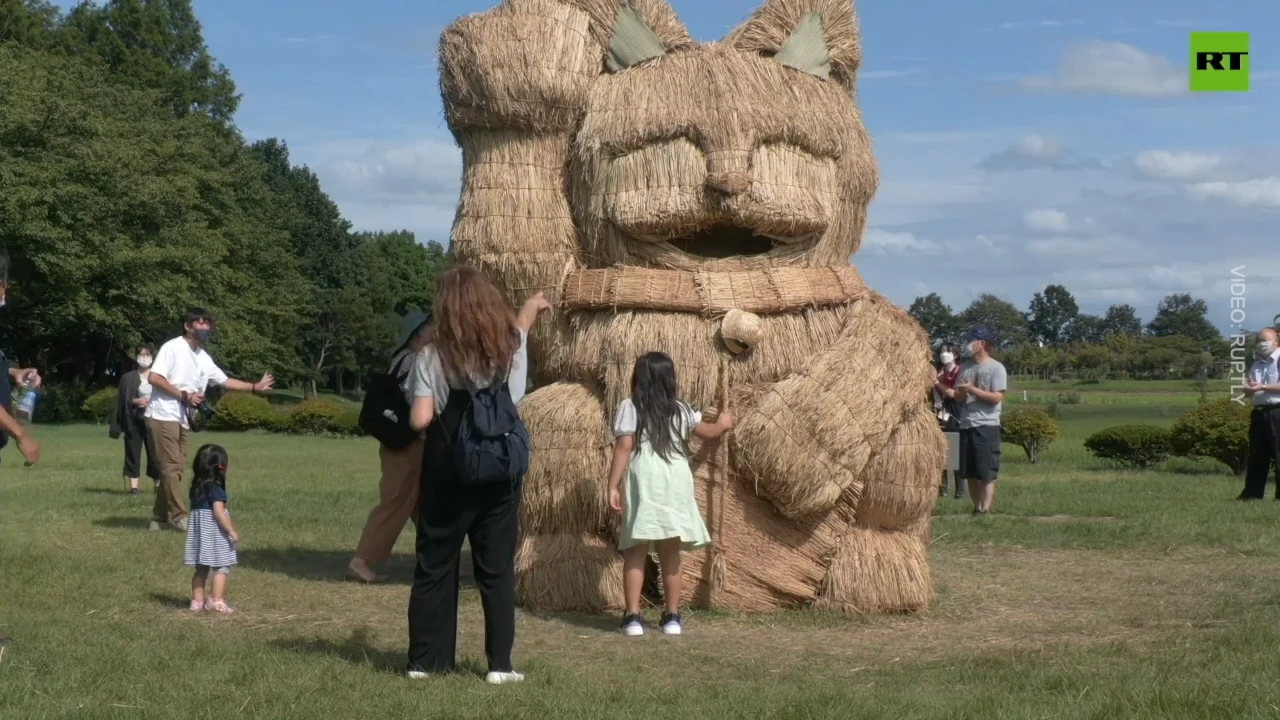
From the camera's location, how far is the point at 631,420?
694cm

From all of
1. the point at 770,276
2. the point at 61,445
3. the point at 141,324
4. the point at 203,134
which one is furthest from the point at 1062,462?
the point at 203,134

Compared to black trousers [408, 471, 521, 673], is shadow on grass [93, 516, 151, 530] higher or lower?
lower

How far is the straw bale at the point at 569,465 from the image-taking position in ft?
24.2

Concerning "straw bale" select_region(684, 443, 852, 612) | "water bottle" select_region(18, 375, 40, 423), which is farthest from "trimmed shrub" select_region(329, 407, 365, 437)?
"straw bale" select_region(684, 443, 852, 612)

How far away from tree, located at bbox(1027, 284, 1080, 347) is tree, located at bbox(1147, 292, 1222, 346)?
440 cm

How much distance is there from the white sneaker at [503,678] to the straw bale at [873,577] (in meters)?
2.16

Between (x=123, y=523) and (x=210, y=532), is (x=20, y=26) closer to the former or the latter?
(x=123, y=523)

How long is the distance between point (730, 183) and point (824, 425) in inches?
50.4

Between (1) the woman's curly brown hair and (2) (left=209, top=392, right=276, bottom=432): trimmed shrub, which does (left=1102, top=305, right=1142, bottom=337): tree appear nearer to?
(2) (left=209, top=392, right=276, bottom=432): trimmed shrub

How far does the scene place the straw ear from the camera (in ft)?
25.7

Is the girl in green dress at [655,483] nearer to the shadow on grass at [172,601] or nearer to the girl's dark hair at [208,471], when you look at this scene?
the girl's dark hair at [208,471]

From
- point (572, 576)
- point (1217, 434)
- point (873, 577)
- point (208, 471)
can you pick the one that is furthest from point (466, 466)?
point (1217, 434)

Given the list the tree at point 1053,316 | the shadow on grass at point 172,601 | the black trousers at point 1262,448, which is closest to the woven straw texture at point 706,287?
the shadow on grass at point 172,601

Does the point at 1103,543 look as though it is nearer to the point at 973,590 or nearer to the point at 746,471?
the point at 973,590
